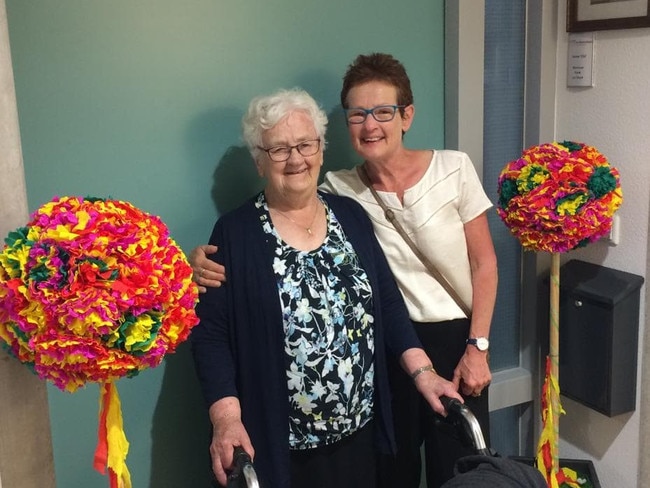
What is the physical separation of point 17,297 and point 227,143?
3.02 ft

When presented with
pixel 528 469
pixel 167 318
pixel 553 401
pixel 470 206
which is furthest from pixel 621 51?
pixel 167 318

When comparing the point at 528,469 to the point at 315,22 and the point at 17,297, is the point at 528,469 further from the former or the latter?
the point at 315,22

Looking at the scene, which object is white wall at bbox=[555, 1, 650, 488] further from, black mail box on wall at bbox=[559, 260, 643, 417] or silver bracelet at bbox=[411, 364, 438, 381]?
silver bracelet at bbox=[411, 364, 438, 381]

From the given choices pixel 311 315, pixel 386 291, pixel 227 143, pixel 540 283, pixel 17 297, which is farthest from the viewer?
pixel 540 283

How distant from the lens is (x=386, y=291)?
1.85m

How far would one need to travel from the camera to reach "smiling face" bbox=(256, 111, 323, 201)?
1.69 meters

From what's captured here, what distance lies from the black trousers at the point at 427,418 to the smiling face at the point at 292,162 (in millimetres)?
546

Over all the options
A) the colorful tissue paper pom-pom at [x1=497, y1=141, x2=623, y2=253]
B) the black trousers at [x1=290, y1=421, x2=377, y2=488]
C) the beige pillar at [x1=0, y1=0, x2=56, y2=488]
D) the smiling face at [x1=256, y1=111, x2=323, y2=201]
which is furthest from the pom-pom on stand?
the beige pillar at [x1=0, y1=0, x2=56, y2=488]

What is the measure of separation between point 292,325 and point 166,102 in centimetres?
69

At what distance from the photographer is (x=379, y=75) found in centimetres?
182

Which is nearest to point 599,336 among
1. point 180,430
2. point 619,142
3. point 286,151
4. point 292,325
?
point 619,142


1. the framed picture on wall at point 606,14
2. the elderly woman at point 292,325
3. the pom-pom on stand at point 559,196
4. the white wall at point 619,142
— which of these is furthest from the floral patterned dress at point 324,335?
the framed picture on wall at point 606,14

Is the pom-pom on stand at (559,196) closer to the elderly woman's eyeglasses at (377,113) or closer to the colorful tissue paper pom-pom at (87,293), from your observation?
the elderly woman's eyeglasses at (377,113)

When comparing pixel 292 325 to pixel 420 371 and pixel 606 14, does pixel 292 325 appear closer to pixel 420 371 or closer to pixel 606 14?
pixel 420 371
